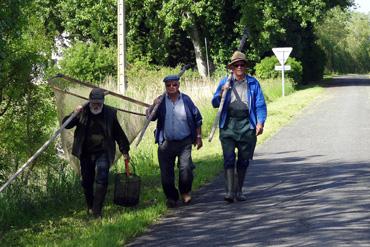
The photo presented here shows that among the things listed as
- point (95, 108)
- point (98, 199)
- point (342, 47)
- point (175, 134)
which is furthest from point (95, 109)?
point (342, 47)

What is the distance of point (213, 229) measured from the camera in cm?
823

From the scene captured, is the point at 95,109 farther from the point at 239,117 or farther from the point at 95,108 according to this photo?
the point at 239,117

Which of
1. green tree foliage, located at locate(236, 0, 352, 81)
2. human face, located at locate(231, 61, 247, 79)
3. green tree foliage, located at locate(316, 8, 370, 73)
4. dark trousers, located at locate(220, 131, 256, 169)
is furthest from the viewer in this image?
green tree foliage, located at locate(316, 8, 370, 73)

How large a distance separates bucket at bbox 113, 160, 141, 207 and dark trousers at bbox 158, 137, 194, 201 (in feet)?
1.39

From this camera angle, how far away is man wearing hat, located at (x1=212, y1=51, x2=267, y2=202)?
991 centimetres

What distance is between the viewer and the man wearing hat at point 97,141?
30.2 ft

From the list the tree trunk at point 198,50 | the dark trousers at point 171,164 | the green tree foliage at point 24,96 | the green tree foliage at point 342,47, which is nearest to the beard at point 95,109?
the dark trousers at point 171,164

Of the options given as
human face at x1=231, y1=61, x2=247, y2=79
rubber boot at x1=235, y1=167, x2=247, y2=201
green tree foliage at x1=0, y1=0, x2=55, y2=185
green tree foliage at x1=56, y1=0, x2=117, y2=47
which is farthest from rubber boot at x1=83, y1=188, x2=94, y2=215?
green tree foliage at x1=56, y1=0, x2=117, y2=47

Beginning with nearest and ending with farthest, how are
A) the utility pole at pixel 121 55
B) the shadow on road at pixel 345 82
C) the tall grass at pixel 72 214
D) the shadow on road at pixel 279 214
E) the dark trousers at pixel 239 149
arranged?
the shadow on road at pixel 279 214 → the tall grass at pixel 72 214 → the dark trousers at pixel 239 149 → the utility pole at pixel 121 55 → the shadow on road at pixel 345 82

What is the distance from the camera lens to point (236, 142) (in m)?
10.1

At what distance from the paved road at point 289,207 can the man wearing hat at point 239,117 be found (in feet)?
1.30

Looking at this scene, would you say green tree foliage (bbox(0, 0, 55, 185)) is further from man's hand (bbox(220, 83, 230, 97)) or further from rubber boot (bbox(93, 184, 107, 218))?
man's hand (bbox(220, 83, 230, 97))

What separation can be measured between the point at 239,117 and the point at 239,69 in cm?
62

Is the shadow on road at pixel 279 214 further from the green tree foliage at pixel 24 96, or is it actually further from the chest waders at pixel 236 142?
the green tree foliage at pixel 24 96
